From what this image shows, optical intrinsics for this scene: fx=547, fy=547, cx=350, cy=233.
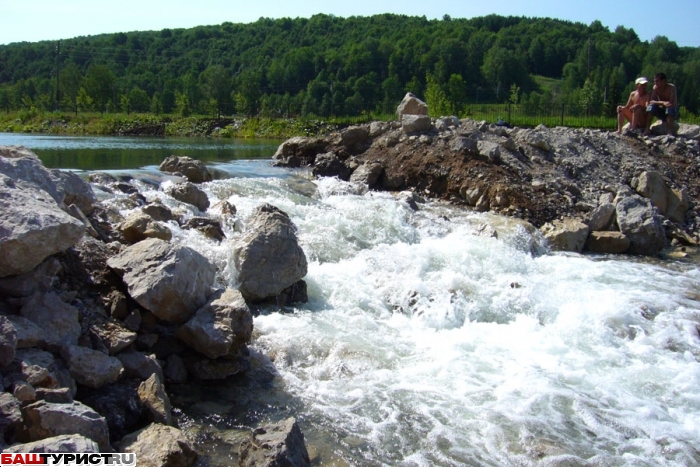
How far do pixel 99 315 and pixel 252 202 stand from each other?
6.69m

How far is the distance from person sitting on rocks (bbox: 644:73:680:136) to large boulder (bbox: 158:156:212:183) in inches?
565

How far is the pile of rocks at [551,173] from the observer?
12812mm

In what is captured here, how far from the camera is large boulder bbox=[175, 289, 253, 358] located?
585 cm

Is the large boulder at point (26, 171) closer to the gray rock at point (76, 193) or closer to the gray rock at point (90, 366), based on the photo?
the gray rock at point (76, 193)

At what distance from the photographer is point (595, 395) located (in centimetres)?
608

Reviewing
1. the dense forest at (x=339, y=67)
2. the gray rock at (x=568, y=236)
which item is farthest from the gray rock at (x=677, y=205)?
→ the dense forest at (x=339, y=67)

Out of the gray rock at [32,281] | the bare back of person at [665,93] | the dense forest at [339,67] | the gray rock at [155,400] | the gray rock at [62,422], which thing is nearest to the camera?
the gray rock at [62,422]

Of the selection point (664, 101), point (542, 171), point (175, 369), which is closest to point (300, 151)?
point (542, 171)

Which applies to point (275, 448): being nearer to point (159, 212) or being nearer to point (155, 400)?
point (155, 400)

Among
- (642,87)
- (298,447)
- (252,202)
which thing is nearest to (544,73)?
(642,87)

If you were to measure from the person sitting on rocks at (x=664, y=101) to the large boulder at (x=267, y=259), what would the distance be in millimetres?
15141

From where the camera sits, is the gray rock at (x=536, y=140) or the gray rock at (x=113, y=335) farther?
the gray rock at (x=536, y=140)

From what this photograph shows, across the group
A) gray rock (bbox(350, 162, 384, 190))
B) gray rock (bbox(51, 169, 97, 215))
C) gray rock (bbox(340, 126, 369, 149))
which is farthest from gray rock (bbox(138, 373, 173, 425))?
gray rock (bbox(340, 126, 369, 149))

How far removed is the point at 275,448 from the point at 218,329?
1940 millimetres
